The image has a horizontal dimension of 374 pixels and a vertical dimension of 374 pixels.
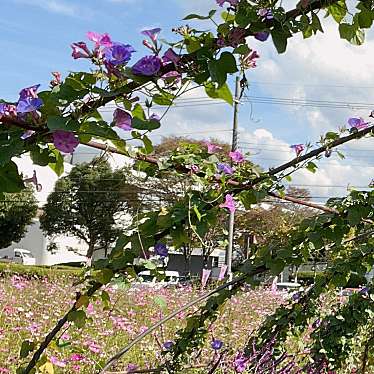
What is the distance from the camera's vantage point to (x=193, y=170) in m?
1.83

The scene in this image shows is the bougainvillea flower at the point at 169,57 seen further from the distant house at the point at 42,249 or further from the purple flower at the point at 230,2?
the distant house at the point at 42,249

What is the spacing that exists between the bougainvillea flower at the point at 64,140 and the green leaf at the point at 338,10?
2.21 ft

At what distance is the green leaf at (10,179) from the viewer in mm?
1102

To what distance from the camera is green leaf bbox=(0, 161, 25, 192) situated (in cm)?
110

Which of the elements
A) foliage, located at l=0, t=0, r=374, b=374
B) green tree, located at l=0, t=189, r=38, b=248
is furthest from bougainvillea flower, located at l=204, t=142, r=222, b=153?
green tree, located at l=0, t=189, r=38, b=248

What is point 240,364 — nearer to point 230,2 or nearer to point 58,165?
point 58,165

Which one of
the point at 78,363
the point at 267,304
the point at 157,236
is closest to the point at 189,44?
the point at 157,236

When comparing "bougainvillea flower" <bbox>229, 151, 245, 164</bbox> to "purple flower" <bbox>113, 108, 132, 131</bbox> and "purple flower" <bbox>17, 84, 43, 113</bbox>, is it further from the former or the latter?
"purple flower" <bbox>17, 84, 43, 113</bbox>

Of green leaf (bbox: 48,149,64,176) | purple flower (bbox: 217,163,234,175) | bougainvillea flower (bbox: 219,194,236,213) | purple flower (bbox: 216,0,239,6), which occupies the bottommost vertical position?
bougainvillea flower (bbox: 219,194,236,213)

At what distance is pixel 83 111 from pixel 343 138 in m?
1.12

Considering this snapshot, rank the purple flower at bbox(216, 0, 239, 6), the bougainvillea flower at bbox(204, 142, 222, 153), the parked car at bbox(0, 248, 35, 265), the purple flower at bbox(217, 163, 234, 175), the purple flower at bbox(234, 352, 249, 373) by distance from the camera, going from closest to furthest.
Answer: the purple flower at bbox(216, 0, 239, 6) → the purple flower at bbox(217, 163, 234, 175) → the bougainvillea flower at bbox(204, 142, 222, 153) → the purple flower at bbox(234, 352, 249, 373) → the parked car at bbox(0, 248, 35, 265)

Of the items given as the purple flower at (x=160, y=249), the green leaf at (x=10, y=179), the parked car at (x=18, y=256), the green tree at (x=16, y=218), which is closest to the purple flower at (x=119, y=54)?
the green leaf at (x=10, y=179)

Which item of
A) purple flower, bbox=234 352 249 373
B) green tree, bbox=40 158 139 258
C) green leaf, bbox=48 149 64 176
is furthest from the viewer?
green tree, bbox=40 158 139 258

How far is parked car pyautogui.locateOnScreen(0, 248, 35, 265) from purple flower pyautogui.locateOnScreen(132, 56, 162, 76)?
3696cm
